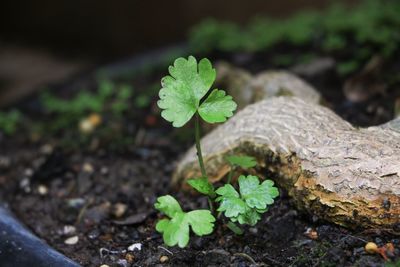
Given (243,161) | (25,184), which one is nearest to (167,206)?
(243,161)

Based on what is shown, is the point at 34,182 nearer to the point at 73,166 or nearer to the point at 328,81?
the point at 73,166

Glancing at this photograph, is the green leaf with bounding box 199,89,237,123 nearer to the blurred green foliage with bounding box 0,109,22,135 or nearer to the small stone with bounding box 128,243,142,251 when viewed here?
the small stone with bounding box 128,243,142,251

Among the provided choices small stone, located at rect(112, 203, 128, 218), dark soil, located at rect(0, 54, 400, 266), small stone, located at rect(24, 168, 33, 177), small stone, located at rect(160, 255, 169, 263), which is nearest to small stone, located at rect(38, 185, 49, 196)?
dark soil, located at rect(0, 54, 400, 266)

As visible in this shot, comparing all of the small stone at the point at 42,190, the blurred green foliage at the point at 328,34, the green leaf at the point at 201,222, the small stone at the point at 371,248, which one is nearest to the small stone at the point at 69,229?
the small stone at the point at 42,190

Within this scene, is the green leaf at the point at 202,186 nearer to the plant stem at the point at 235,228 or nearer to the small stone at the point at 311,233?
the plant stem at the point at 235,228

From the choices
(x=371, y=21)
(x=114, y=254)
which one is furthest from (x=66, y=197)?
(x=371, y=21)

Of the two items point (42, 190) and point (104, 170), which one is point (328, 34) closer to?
point (104, 170)
